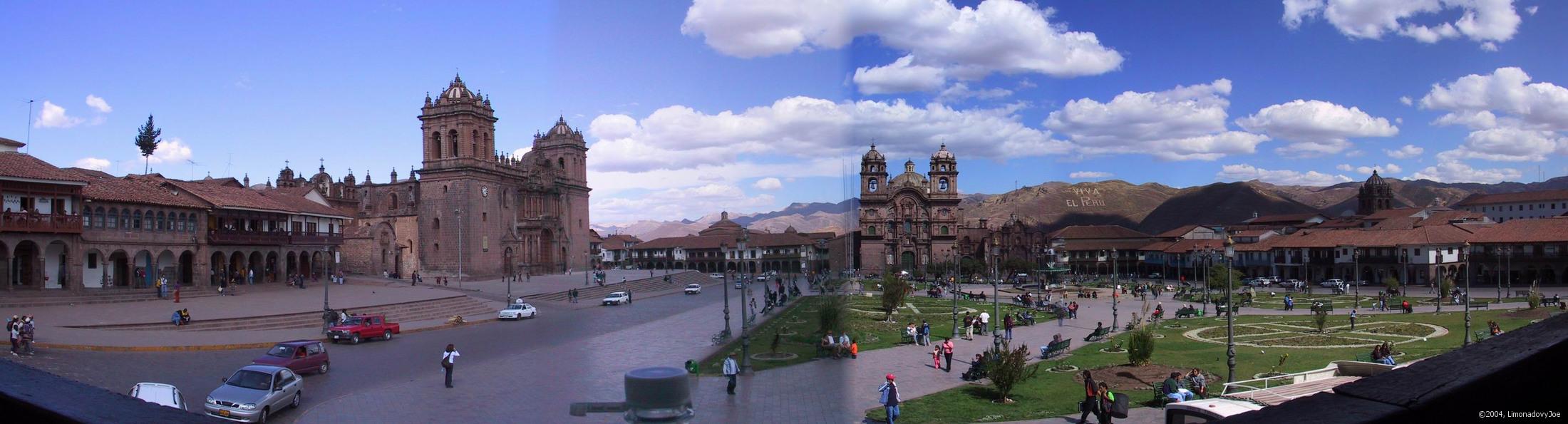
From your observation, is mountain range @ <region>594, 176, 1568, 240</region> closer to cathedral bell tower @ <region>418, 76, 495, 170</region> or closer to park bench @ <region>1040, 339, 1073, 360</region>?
cathedral bell tower @ <region>418, 76, 495, 170</region>

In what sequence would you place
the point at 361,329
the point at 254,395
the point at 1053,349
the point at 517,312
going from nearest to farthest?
1. the point at 254,395
2. the point at 1053,349
3. the point at 361,329
4. the point at 517,312

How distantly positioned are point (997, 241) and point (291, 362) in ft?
246

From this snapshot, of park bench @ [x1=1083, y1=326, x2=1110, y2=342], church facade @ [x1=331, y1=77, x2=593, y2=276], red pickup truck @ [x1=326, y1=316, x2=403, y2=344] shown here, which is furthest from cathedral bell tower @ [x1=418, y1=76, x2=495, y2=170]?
park bench @ [x1=1083, y1=326, x2=1110, y2=342]

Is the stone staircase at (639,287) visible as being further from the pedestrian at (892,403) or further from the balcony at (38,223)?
the pedestrian at (892,403)

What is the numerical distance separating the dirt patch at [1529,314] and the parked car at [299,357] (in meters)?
32.5

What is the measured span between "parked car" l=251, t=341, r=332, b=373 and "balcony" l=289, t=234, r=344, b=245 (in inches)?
1076

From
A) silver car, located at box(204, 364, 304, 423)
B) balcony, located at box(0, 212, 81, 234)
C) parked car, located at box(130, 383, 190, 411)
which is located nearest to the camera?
parked car, located at box(130, 383, 190, 411)

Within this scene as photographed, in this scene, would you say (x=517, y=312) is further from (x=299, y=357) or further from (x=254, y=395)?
(x=254, y=395)

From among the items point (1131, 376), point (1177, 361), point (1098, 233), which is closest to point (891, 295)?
point (1177, 361)

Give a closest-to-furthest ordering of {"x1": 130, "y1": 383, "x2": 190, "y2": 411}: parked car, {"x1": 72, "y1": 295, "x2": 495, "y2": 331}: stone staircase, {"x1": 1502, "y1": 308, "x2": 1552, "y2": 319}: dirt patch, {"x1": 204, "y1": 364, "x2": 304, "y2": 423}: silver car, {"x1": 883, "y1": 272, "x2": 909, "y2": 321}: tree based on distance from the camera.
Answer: {"x1": 130, "y1": 383, "x2": 190, "y2": 411}: parked car → {"x1": 204, "y1": 364, "x2": 304, "y2": 423}: silver car → {"x1": 72, "y1": 295, "x2": 495, "y2": 331}: stone staircase → {"x1": 1502, "y1": 308, "x2": 1552, "y2": 319}: dirt patch → {"x1": 883, "y1": 272, "x2": 909, "y2": 321}: tree

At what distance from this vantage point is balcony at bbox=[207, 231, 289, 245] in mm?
37359

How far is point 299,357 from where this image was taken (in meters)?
18.4

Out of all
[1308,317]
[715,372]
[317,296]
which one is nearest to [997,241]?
[1308,317]

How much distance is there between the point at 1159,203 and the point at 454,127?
496ft
